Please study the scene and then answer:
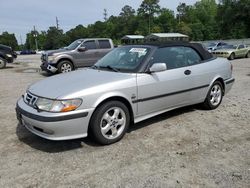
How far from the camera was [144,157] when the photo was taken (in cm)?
362

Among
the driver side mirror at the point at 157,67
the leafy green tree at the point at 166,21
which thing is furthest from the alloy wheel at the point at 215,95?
the leafy green tree at the point at 166,21

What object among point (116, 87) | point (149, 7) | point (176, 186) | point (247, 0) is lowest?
point (176, 186)

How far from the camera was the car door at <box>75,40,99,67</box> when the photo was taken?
1224cm

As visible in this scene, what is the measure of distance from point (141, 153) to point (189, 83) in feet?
6.17

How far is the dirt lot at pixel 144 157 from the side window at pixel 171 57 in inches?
41.0

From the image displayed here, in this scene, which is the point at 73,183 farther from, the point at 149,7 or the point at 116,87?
the point at 149,7

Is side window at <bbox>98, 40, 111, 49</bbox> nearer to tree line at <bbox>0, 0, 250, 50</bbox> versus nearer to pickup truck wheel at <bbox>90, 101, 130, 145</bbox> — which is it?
pickup truck wheel at <bbox>90, 101, 130, 145</bbox>

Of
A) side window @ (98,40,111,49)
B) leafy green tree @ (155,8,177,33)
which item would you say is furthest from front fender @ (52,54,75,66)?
leafy green tree @ (155,8,177,33)

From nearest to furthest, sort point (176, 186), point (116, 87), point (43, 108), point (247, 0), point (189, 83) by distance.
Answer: point (176, 186) < point (43, 108) < point (116, 87) < point (189, 83) < point (247, 0)

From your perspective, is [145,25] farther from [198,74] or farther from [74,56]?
[198,74]

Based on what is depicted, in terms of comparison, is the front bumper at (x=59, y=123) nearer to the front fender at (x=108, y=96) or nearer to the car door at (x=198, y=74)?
the front fender at (x=108, y=96)

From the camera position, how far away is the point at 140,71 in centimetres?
437

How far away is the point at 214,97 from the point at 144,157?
9.02ft

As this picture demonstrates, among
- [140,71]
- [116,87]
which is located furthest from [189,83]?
[116,87]
